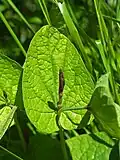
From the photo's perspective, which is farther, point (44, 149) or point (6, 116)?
point (44, 149)

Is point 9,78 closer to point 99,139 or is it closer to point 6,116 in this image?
point 6,116

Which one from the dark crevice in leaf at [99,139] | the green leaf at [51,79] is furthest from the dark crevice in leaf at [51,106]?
the dark crevice in leaf at [99,139]

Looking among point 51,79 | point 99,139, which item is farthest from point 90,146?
point 51,79

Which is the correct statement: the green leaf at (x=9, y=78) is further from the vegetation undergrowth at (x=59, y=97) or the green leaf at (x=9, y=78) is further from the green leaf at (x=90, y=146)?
the green leaf at (x=90, y=146)

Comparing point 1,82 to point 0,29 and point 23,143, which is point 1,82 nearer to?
point 23,143

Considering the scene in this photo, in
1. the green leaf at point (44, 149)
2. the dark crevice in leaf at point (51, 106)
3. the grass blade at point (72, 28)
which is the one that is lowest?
the green leaf at point (44, 149)

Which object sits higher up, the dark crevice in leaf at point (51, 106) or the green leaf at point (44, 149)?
the dark crevice in leaf at point (51, 106)
